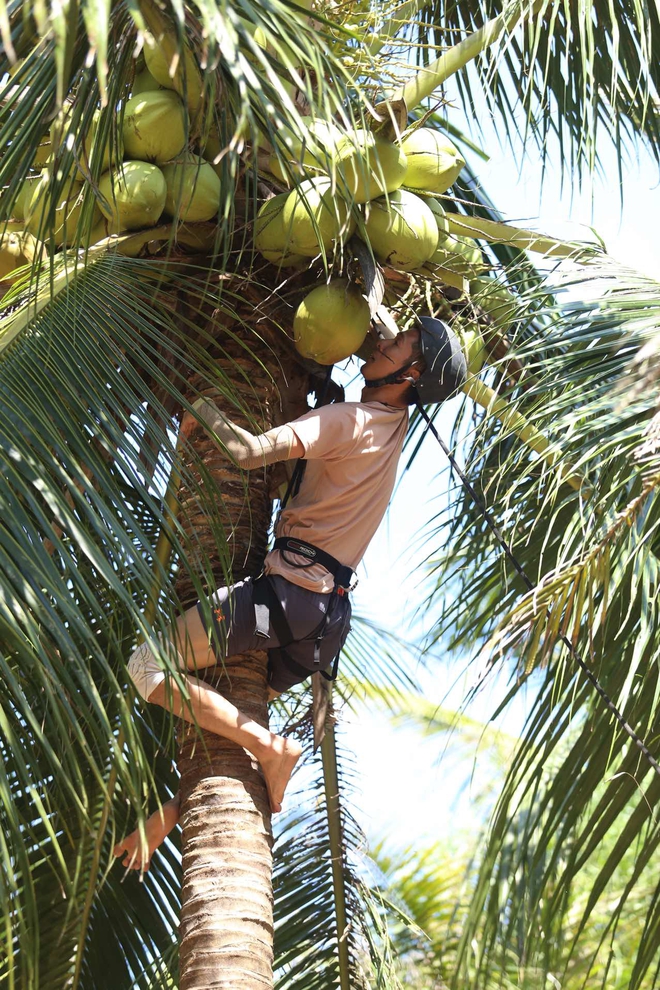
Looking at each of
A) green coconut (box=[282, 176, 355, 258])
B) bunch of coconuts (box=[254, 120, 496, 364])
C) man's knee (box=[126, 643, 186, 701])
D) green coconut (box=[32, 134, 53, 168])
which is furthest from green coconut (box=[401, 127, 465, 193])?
man's knee (box=[126, 643, 186, 701])

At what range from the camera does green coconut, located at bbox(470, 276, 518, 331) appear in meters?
3.10

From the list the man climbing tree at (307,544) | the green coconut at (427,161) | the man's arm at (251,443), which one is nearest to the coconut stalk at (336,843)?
the man climbing tree at (307,544)

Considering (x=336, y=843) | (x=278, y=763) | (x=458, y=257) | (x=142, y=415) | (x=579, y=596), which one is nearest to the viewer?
(x=579, y=596)

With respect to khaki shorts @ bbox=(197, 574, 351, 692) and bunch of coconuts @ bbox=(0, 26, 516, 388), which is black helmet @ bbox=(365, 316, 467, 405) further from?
khaki shorts @ bbox=(197, 574, 351, 692)

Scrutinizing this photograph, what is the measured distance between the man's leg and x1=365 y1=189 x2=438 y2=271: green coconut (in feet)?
3.35

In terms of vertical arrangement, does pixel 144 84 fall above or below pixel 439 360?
above

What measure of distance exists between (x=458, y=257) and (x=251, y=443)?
2.96ft

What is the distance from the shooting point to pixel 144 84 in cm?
321

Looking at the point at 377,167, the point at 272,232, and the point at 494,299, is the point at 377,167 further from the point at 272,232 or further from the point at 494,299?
the point at 494,299

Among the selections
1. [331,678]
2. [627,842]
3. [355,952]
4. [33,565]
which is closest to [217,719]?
[331,678]

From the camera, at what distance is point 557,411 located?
2.91 meters

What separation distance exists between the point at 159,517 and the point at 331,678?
3.86ft

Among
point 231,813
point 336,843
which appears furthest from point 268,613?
point 336,843

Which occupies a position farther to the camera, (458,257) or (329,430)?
(458,257)
